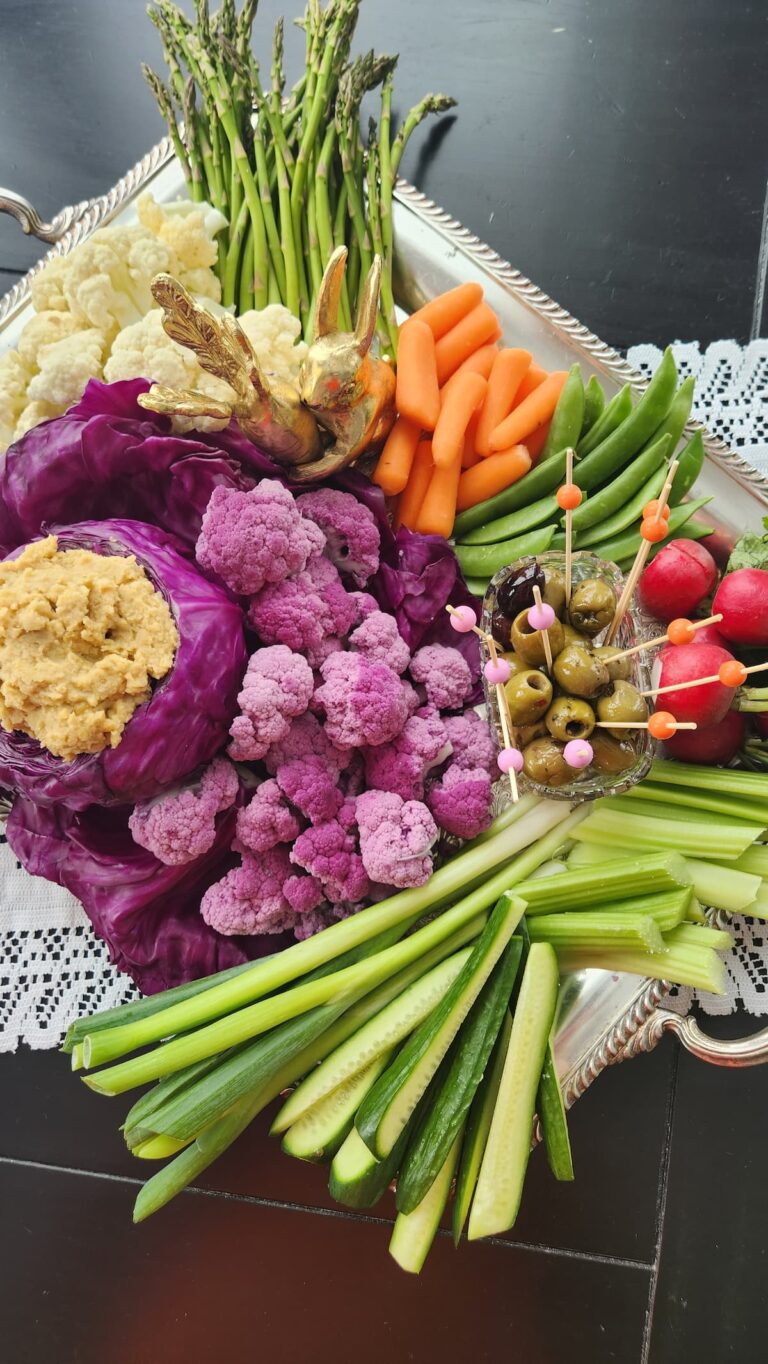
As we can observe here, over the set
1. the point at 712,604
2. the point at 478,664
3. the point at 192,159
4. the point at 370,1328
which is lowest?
the point at 370,1328

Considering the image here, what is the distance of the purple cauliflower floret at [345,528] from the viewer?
168 centimetres

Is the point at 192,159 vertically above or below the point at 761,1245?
above

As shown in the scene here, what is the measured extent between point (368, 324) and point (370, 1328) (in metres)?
2.09

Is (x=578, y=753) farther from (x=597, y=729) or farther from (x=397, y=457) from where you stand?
(x=397, y=457)

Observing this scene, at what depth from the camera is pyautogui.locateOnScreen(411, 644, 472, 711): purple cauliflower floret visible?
170cm

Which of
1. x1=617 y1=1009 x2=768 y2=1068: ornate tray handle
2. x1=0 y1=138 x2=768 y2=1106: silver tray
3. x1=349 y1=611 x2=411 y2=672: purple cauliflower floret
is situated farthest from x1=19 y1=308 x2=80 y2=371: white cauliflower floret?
x1=617 y1=1009 x2=768 y2=1068: ornate tray handle

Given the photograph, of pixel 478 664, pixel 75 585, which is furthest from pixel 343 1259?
pixel 75 585

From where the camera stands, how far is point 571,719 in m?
1.50

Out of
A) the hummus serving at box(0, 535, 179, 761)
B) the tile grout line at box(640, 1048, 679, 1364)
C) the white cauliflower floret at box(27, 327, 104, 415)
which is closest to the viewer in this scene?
the hummus serving at box(0, 535, 179, 761)

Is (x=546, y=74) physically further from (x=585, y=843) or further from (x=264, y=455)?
(x=585, y=843)

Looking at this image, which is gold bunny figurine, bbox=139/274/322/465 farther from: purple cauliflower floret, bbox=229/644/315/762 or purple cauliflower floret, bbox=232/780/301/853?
purple cauliflower floret, bbox=232/780/301/853

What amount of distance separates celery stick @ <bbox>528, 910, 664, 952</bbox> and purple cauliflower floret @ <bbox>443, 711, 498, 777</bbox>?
289mm

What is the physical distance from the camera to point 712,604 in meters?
1.74

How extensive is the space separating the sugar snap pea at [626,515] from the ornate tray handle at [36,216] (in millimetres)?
1385
